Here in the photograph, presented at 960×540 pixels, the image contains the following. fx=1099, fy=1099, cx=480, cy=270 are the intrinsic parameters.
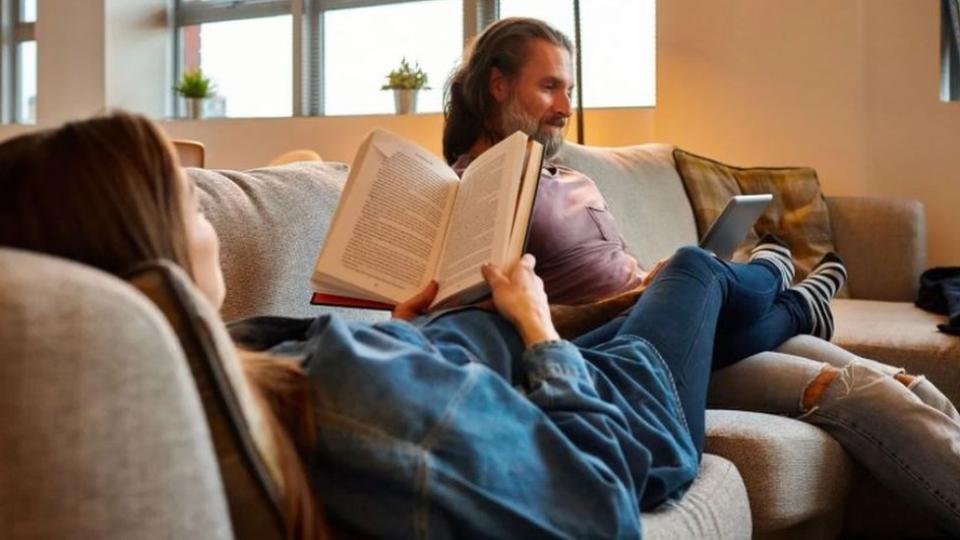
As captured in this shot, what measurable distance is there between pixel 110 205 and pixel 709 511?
810mm

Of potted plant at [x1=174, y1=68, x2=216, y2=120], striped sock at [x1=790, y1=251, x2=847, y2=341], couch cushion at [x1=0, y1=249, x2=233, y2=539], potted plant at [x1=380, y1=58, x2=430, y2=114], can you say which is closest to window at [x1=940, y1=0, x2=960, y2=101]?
striped sock at [x1=790, y1=251, x2=847, y2=341]

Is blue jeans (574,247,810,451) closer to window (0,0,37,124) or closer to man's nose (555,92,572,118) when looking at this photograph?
man's nose (555,92,572,118)

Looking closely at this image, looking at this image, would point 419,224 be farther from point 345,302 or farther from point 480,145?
point 480,145

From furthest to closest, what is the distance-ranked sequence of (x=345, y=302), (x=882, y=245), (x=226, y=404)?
1. (x=882, y=245)
2. (x=345, y=302)
3. (x=226, y=404)

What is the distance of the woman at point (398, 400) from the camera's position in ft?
2.61

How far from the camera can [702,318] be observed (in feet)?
5.10

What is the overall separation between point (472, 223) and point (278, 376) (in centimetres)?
65

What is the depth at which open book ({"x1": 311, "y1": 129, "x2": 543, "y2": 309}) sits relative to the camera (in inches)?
57.6

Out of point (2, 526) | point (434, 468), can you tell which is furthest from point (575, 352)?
point (2, 526)

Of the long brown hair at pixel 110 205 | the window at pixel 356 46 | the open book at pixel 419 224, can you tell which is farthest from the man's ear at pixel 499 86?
the window at pixel 356 46

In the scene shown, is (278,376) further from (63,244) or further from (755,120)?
(755,120)

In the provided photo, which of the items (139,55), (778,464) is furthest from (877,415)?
(139,55)

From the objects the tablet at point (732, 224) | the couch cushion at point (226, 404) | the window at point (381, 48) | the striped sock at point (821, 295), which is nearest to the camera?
the couch cushion at point (226, 404)

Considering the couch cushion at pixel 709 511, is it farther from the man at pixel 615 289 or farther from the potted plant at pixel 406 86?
the potted plant at pixel 406 86
